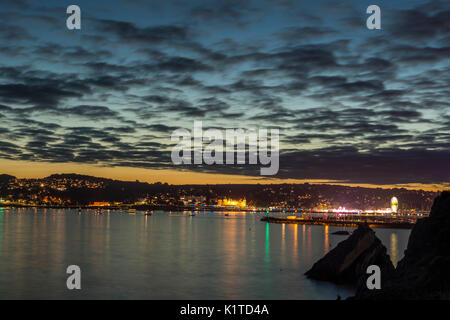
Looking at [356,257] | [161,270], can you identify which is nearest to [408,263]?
[356,257]

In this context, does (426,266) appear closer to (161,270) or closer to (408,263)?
(408,263)

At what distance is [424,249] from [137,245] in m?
64.8

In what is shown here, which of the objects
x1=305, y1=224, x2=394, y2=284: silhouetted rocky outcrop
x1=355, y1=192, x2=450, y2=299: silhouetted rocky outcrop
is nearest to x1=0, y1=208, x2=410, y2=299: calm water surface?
x1=305, y1=224, x2=394, y2=284: silhouetted rocky outcrop

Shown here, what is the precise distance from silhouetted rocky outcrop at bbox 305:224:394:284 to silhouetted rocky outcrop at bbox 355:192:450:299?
20.0 feet

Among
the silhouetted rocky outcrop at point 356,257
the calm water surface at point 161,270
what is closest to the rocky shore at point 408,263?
the silhouetted rocky outcrop at point 356,257

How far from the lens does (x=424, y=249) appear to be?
27.1 metres

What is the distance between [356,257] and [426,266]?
1521cm

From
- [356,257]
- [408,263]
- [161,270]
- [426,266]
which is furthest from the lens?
[161,270]

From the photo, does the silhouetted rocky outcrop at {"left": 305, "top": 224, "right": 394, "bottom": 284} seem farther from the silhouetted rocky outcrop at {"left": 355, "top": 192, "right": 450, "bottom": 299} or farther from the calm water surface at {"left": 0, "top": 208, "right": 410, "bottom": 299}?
the silhouetted rocky outcrop at {"left": 355, "top": 192, "right": 450, "bottom": 299}

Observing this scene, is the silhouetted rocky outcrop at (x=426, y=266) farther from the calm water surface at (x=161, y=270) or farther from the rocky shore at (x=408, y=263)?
the calm water surface at (x=161, y=270)

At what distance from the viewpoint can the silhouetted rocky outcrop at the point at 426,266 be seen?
20391 mm

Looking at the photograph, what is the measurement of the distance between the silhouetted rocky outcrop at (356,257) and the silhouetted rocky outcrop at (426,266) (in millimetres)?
6111

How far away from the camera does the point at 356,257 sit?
37.3m
